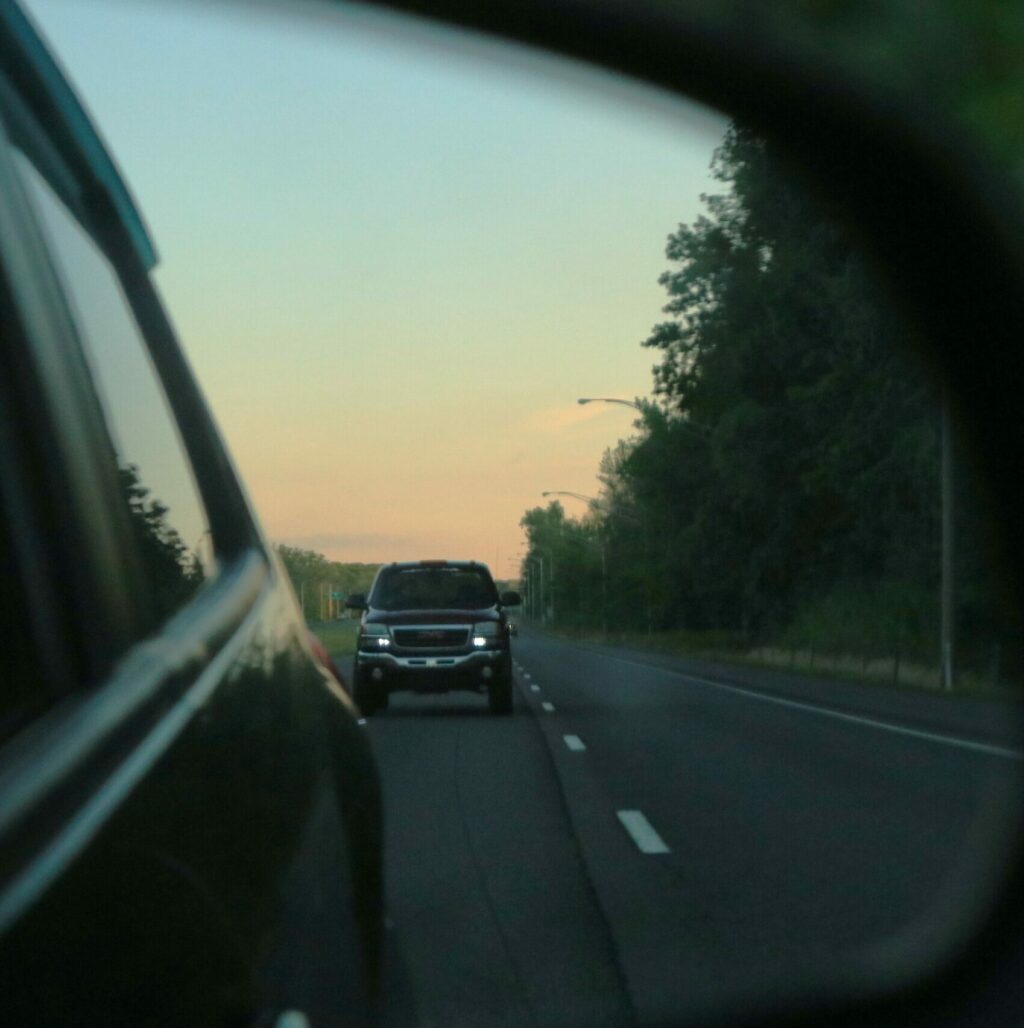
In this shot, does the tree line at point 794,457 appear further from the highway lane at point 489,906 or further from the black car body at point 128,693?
the black car body at point 128,693

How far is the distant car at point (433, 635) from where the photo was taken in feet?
63.1

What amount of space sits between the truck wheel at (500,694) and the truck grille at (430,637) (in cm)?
62

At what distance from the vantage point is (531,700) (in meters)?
23.2

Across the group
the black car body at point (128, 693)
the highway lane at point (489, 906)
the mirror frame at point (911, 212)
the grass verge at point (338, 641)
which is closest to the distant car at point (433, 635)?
the grass verge at point (338, 641)

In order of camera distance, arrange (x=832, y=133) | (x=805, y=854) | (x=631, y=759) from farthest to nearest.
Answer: (x=631, y=759) < (x=805, y=854) < (x=832, y=133)

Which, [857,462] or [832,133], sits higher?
[857,462]

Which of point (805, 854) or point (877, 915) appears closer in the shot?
point (877, 915)

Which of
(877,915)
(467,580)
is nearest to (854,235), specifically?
(877,915)

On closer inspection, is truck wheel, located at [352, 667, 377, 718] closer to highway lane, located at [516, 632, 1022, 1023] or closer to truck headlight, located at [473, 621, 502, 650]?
truck headlight, located at [473, 621, 502, 650]

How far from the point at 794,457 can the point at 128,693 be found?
133 feet

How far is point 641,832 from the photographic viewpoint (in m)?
8.80

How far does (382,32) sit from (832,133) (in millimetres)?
1845

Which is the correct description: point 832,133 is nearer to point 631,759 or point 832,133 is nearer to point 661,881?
point 661,881

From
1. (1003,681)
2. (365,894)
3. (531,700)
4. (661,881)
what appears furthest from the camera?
(1003,681)
